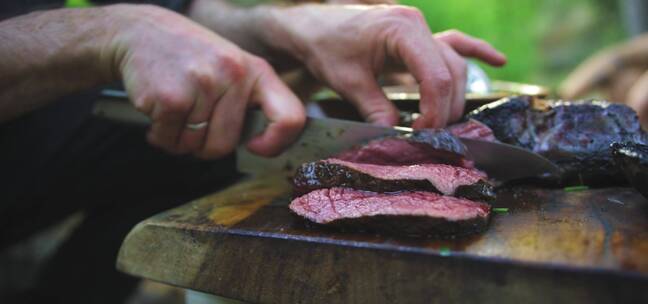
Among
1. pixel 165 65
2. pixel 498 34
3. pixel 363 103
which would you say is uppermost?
pixel 165 65

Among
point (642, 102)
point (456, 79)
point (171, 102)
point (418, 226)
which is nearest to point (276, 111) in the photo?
point (171, 102)

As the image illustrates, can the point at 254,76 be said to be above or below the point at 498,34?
above

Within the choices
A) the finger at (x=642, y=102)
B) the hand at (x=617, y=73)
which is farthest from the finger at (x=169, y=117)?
the hand at (x=617, y=73)

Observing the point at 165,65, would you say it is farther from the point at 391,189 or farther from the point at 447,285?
the point at 447,285

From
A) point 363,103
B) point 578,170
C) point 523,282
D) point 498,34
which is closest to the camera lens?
point 523,282

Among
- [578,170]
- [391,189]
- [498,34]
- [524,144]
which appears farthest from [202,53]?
[498,34]

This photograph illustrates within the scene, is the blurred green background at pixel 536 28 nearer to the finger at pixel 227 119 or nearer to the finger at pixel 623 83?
the finger at pixel 623 83
